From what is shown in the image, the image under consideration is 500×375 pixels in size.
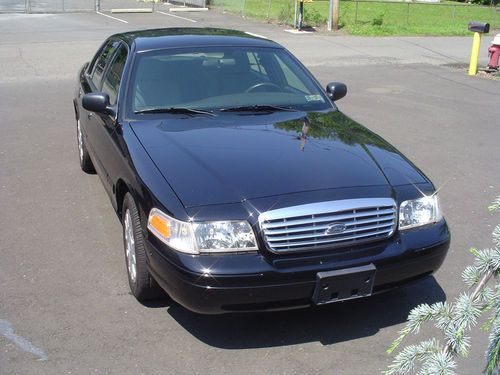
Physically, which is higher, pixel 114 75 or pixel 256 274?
pixel 114 75

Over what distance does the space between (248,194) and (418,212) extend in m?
1.07

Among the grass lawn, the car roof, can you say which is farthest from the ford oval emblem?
the grass lawn

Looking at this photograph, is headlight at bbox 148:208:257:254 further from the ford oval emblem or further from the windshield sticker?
the windshield sticker

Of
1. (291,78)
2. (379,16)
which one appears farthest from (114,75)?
(379,16)

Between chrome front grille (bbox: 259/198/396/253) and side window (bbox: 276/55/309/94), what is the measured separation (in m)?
2.04

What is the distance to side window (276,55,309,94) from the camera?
18.6 feet

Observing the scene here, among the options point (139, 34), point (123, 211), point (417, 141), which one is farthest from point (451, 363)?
point (417, 141)

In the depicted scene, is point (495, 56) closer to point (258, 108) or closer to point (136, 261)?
point (258, 108)

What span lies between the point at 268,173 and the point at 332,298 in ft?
2.77

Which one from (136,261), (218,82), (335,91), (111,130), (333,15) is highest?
(218,82)

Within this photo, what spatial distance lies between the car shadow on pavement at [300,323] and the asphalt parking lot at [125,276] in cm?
1

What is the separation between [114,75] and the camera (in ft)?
18.6

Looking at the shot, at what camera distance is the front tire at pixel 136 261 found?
4.18 m

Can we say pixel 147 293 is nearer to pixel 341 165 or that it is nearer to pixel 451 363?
pixel 341 165
